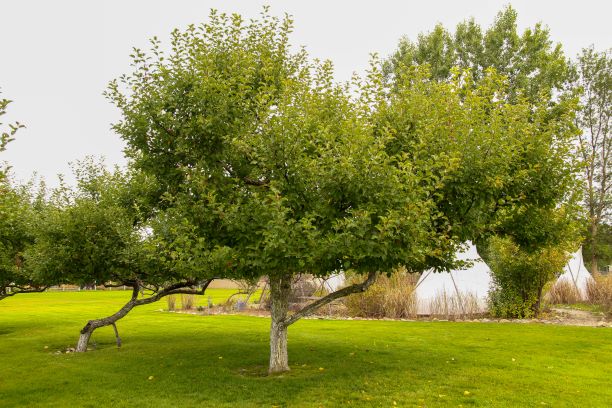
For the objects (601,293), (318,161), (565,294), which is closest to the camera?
(318,161)

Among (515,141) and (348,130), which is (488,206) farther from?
(348,130)

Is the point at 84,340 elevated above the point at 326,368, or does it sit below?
above

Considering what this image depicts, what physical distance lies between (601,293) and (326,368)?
19.0 metres

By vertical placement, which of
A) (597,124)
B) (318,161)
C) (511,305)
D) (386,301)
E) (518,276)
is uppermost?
(597,124)

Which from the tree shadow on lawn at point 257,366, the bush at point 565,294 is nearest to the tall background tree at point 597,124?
the bush at point 565,294

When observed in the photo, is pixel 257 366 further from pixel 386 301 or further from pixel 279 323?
pixel 386 301

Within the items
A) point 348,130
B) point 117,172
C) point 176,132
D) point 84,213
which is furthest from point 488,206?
point 117,172

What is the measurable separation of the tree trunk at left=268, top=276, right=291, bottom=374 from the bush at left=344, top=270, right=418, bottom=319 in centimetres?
1317

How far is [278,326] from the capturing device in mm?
12508

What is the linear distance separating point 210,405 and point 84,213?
7138 mm

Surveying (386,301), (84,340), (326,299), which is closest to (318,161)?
(326,299)

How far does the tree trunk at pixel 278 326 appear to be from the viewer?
12.6m

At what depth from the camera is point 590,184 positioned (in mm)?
48062

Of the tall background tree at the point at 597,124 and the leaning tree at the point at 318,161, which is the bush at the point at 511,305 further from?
the tall background tree at the point at 597,124
